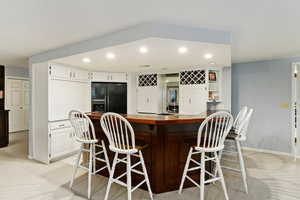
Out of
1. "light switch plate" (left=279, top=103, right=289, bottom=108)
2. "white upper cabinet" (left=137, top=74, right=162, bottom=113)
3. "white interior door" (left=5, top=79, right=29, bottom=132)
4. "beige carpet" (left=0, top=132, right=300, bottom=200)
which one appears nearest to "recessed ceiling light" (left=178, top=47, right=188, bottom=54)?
"beige carpet" (left=0, top=132, right=300, bottom=200)

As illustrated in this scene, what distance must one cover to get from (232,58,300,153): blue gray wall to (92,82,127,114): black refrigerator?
3.06 metres

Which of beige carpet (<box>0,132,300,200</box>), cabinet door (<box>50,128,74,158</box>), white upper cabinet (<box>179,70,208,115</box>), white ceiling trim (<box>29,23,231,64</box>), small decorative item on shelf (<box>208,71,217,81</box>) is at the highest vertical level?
white ceiling trim (<box>29,23,231,64</box>)

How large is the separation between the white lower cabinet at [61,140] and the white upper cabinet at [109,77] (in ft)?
4.71

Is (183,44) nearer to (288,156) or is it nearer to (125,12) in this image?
(125,12)

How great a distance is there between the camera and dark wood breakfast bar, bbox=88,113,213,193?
2549 millimetres

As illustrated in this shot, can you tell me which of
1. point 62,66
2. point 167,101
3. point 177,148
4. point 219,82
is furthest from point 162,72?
point 177,148

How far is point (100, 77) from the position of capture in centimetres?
511

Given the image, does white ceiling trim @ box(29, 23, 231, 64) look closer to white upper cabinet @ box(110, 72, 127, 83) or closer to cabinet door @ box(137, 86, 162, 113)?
white upper cabinet @ box(110, 72, 127, 83)

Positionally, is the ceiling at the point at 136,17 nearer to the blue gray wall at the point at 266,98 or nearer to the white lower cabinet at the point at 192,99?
the blue gray wall at the point at 266,98

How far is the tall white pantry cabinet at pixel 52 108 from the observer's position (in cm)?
384

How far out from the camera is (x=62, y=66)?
13.3 feet

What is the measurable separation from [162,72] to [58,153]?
322 cm

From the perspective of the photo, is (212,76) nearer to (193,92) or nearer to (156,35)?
(193,92)

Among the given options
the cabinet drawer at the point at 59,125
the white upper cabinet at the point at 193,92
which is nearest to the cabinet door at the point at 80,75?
the cabinet drawer at the point at 59,125
